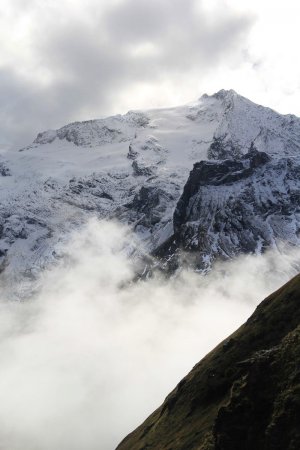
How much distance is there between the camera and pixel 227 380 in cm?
14612

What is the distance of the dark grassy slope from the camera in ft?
240

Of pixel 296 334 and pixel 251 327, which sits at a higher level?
pixel 251 327

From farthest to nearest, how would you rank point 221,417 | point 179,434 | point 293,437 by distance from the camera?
point 179,434 < point 221,417 < point 293,437

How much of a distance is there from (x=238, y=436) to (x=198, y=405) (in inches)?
3061

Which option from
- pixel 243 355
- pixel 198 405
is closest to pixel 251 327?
pixel 243 355

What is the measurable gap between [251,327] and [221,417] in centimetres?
8220

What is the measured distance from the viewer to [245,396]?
79.1 m

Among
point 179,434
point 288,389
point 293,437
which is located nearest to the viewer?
point 293,437

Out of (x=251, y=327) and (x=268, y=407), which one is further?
(x=251, y=327)

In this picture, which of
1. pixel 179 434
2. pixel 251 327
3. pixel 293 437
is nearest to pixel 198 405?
pixel 179 434

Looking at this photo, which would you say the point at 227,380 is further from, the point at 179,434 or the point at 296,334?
the point at 296,334

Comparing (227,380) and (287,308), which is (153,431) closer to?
(227,380)

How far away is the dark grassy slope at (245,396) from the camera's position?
7306 cm

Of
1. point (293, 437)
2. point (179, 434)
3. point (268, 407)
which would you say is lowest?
point (293, 437)
